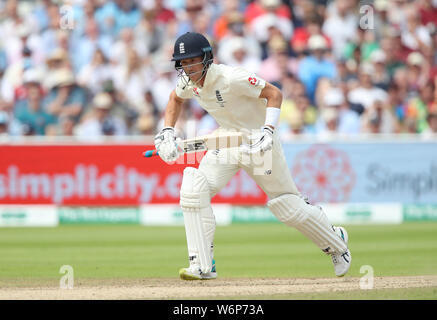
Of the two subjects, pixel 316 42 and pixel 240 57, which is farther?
pixel 316 42

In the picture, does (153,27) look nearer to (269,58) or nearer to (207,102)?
(269,58)

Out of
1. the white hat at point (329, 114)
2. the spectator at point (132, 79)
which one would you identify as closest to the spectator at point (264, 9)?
the spectator at point (132, 79)

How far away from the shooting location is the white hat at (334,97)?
12.1 m

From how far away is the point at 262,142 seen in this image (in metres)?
5.63

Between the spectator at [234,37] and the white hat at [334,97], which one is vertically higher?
the spectator at [234,37]

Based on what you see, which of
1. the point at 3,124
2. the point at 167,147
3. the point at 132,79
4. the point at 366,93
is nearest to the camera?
the point at 167,147

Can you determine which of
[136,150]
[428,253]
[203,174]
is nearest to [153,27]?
[136,150]

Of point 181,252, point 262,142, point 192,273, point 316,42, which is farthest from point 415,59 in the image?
point 192,273

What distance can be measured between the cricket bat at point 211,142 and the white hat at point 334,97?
6.41 metres

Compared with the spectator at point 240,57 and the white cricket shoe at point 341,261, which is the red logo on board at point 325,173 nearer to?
the spectator at point 240,57

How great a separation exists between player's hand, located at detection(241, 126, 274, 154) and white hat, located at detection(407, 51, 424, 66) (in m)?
8.06

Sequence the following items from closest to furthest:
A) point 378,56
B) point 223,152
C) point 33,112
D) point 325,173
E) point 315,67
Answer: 1. point 223,152
2. point 325,173
3. point 33,112
4. point 315,67
5. point 378,56

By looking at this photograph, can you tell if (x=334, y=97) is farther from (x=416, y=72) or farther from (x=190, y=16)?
(x=190, y=16)

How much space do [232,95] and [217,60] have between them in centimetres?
672
